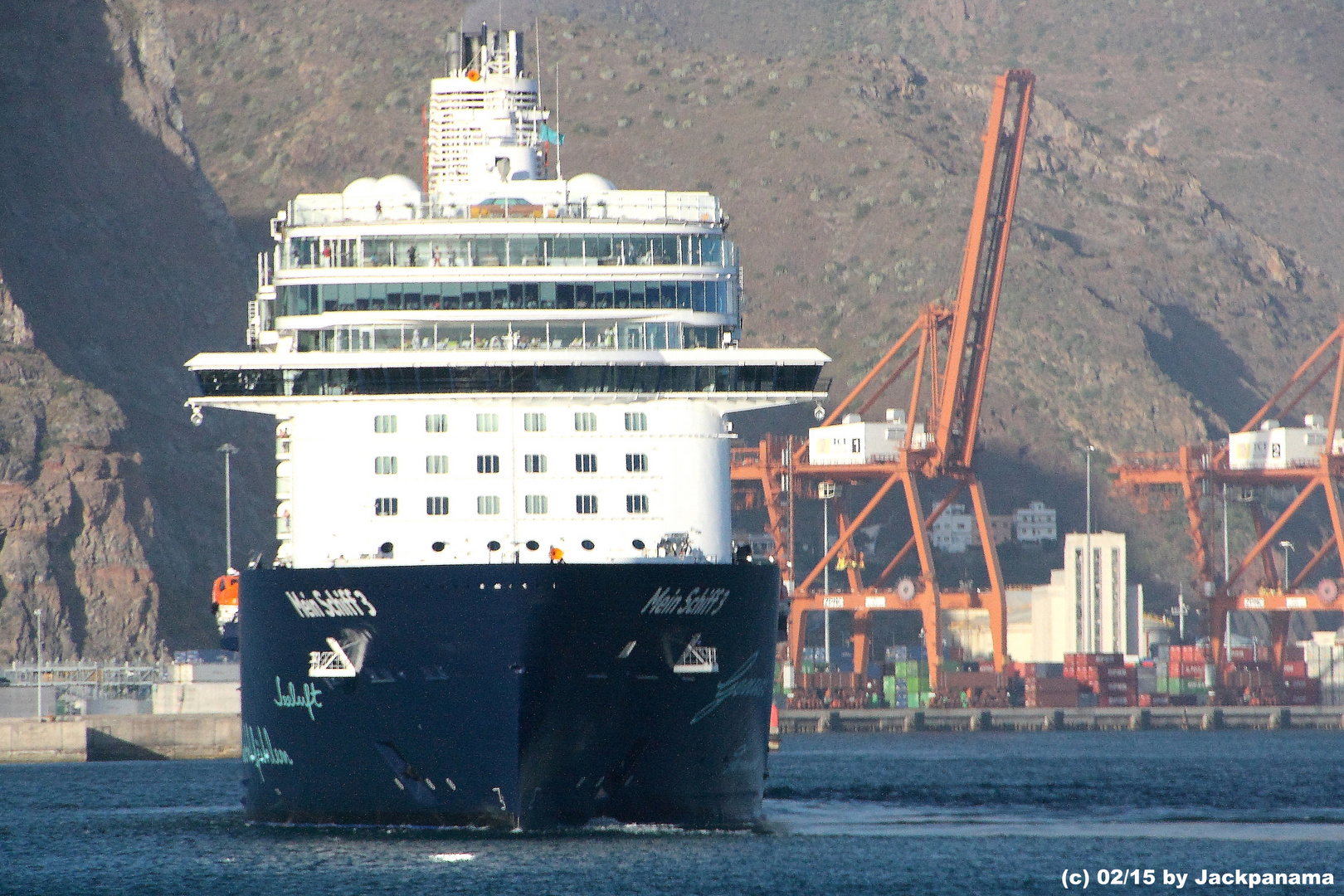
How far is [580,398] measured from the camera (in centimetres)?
4881

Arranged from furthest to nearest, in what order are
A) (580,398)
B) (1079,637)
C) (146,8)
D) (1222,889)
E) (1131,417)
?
(1131,417) → (146,8) → (1079,637) → (580,398) → (1222,889)

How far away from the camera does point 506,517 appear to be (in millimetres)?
47781

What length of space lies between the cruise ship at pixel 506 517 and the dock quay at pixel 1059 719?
71315mm

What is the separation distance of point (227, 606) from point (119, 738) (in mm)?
40545

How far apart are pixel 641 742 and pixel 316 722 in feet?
22.4

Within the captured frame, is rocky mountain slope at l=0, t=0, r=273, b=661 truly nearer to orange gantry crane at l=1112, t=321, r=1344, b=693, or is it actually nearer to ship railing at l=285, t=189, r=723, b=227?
orange gantry crane at l=1112, t=321, r=1344, b=693

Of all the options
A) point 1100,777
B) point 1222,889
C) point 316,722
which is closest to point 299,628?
point 316,722

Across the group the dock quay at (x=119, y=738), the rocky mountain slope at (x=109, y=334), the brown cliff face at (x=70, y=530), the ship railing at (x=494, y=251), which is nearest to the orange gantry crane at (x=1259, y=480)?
the rocky mountain slope at (x=109, y=334)

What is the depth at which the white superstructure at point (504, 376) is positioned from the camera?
4806 cm

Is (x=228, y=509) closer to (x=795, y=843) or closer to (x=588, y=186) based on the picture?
(x=588, y=186)

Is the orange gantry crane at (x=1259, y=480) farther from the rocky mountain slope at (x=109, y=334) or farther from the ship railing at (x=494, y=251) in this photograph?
the ship railing at (x=494, y=251)

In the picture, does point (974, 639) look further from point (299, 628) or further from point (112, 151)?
point (299, 628)

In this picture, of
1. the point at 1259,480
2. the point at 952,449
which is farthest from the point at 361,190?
the point at 1259,480
